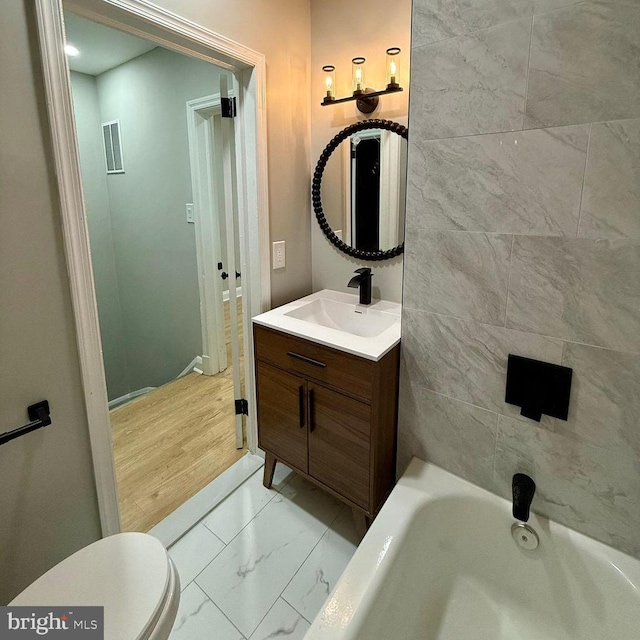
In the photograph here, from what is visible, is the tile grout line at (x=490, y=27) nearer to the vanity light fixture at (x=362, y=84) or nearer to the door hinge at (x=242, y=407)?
the vanity light fixture at (x=362, y=84)

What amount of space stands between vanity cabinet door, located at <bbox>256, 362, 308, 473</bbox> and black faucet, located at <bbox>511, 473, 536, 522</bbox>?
→ 33.6 inches

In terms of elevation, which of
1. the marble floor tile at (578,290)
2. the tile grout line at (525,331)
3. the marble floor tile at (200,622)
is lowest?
the marble floor tile at (200,622)

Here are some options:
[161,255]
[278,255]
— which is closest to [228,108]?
[278,255]

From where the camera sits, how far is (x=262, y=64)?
1.74 metres

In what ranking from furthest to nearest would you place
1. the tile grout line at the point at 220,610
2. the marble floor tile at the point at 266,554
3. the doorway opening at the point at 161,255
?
1. the doorway opening at the point at 161,255
2. the marble floor tile at the point at 266,554
3. the tile grout line at the point at 220,610

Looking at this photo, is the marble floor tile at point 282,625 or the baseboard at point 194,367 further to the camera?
the baseboard at point 194,367

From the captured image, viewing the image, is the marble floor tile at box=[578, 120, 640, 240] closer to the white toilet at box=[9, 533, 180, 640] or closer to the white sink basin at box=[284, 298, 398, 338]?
the white sink basin at box=[284, 298, 398, 338]

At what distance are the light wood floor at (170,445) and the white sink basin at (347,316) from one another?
39.4 inches

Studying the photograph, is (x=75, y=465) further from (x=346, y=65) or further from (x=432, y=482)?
(x=346, y=65)

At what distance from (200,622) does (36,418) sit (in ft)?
3.12

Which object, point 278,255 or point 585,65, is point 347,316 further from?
point 585,65

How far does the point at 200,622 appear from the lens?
4.66 feet

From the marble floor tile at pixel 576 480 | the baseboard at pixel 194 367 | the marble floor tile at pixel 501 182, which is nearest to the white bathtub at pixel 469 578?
the marble floor tile at pixel 576 480

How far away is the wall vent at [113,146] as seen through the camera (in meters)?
3.16
